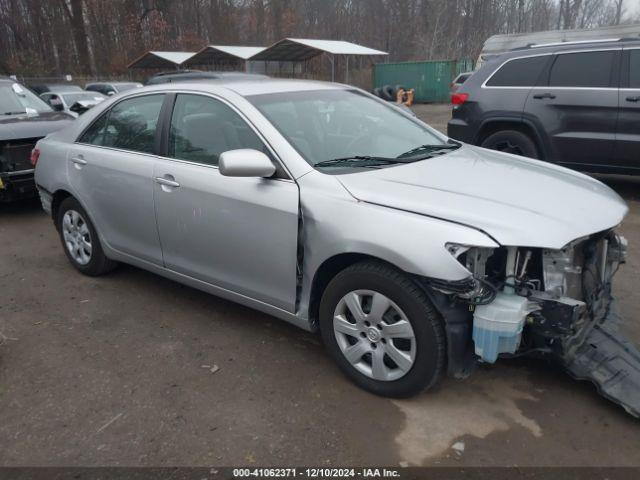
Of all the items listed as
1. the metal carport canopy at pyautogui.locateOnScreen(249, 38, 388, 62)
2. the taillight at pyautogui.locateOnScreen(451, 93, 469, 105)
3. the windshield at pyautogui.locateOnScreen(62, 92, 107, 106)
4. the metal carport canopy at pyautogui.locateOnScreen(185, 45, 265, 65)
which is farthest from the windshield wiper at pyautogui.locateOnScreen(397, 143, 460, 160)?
the metal carport canopy at pyautogui.locateOnScreen(185, 45, 265, 65)

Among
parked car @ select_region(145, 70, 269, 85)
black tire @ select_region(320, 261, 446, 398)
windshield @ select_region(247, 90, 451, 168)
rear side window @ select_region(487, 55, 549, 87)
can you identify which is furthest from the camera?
rear side window @ select_region(487, 55, 549, 87)

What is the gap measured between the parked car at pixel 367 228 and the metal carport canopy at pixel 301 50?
22.0m

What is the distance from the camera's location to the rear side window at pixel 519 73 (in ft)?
22.2

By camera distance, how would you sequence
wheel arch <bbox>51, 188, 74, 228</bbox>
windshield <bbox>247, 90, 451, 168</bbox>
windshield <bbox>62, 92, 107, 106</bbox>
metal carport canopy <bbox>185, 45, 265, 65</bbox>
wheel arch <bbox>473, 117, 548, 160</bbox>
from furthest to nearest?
metal carport canopy <bbox>185, 45, 265, 65</bbox>, windshield <bbox>62, 92, 107, 106</bbox>, wheel arch <bbox>473, 117, 548, 160</bbox>, wheel arch <bbox>51, 188, 74, 228</bbox>, windshield <bbox>247, 90, 451, 168</bbox>

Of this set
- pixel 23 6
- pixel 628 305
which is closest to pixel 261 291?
pixel 628 305

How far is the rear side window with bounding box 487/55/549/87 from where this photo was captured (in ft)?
22.2

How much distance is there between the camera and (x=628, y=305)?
3949 mm

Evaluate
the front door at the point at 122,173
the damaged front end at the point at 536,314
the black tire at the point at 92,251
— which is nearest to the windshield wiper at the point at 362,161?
the damaged front end at the point at 536,314

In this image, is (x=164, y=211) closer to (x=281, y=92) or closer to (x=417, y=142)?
(x=281, y=92)

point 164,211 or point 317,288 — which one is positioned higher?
point 164,211

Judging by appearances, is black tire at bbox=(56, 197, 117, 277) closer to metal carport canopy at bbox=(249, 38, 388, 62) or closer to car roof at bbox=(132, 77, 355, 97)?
car roof at bbox=(132, 77, 355, 97)

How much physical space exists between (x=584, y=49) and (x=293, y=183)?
5224 millimetres

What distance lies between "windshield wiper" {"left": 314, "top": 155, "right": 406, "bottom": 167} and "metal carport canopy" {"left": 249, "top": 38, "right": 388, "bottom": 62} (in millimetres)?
22603

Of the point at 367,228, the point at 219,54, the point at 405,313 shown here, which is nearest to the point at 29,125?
the point at 367,228
